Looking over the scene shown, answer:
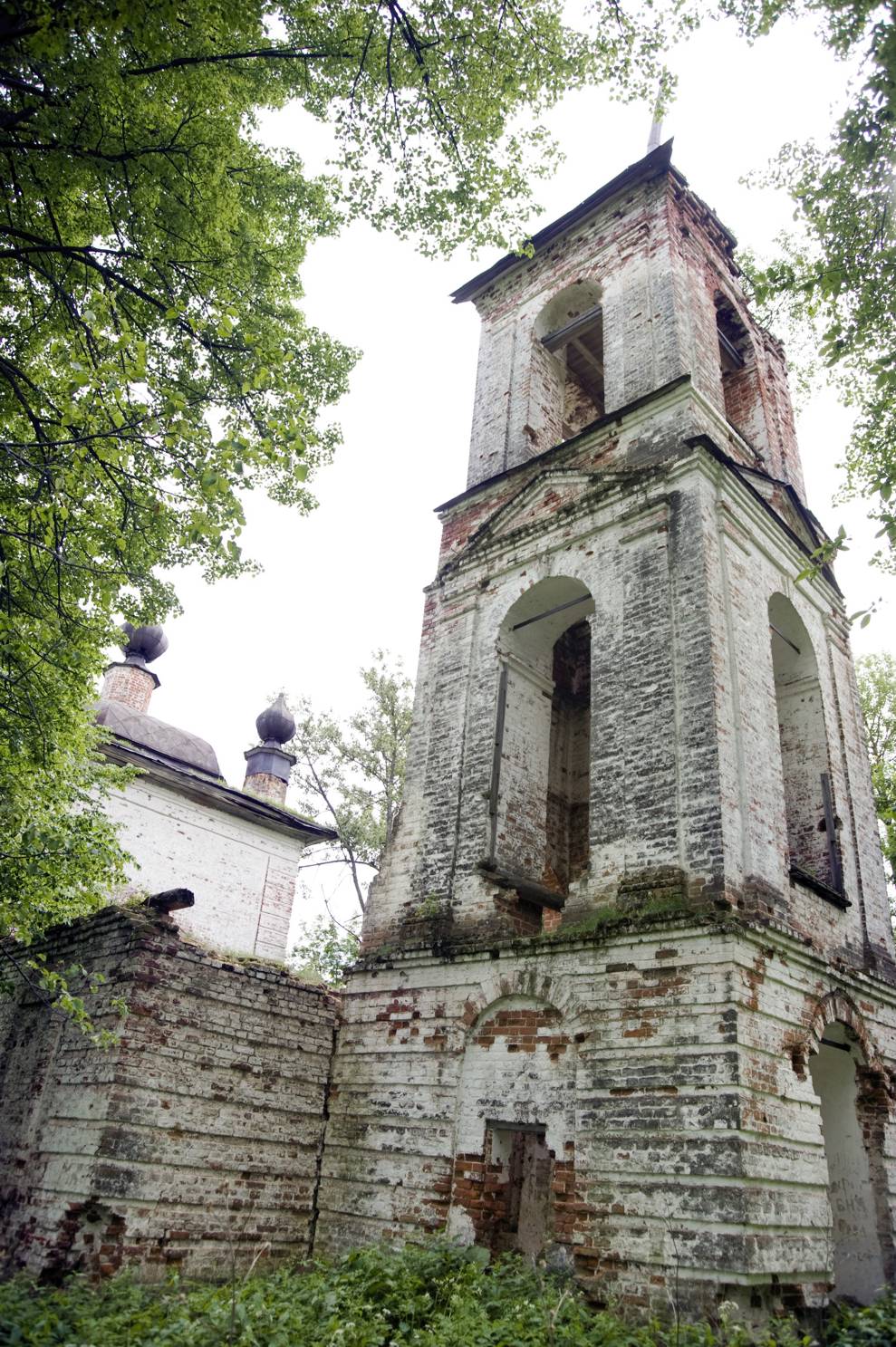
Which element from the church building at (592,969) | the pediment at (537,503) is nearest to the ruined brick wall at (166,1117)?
the church building at (592,969)

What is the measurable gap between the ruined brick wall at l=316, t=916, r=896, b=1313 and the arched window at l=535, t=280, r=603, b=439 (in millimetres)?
6886

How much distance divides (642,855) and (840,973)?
206cm

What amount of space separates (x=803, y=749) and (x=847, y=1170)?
387 cm

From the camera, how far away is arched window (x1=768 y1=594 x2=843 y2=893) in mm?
8852

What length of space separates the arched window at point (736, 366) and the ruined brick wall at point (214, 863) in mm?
10549

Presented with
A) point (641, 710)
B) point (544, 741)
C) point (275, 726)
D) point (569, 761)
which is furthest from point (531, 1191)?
point (275, 726)

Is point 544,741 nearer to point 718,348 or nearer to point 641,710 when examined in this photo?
point 641,710

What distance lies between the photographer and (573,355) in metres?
12.9

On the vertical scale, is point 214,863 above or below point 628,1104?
above

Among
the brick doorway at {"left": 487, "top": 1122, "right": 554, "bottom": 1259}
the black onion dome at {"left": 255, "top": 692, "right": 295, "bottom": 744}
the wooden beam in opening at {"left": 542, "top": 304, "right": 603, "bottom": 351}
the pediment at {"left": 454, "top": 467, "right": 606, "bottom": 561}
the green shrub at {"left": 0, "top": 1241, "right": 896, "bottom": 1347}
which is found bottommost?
the green shrub at {"left": 0, "top": 1241, "right": 896, "bottom": 1347}

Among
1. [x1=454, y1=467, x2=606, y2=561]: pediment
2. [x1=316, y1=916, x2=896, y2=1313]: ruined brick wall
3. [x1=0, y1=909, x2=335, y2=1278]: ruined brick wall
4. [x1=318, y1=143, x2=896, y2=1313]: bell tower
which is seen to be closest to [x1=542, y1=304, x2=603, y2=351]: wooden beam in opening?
[x1=318, y1=143, x2=896, y2=1313]: bell tower

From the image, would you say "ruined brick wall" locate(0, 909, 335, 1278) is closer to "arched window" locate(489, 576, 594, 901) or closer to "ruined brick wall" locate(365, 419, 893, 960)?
"ruined brick wall" locate(365, 419, 893, 960)

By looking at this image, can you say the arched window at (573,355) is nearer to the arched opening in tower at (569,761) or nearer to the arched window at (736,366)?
the arched window at (736,366)

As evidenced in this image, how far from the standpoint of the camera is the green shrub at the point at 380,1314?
4773 millimetres
